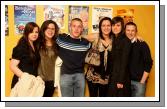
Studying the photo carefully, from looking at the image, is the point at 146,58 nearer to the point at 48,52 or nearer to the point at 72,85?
the point at 72,85

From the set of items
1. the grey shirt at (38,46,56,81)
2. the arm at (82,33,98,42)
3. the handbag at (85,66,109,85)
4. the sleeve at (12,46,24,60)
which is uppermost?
the arm at (82,33,98,42)

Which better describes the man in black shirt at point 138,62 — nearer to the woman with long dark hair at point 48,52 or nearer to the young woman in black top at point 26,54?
the woman with long dark hair at point 48,52

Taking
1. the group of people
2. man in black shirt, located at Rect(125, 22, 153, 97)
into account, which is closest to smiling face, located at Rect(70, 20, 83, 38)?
the group of people

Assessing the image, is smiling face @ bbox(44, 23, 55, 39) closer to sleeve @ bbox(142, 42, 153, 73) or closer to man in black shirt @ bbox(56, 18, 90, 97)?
man in black shirt @ bbox(56, 18, 90, 97)

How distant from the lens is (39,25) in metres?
3.09

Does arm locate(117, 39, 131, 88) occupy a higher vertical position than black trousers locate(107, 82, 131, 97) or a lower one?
higher

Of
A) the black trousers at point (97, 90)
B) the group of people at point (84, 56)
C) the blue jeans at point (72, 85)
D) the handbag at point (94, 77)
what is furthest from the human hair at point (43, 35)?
the black trousers at point (97, 90)

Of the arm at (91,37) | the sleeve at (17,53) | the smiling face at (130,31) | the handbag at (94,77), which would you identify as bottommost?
the handbag at (94,77)

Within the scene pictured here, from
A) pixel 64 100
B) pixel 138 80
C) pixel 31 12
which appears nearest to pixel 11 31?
pixel 31 12

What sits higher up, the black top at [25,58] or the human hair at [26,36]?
the human hair at [26,36]

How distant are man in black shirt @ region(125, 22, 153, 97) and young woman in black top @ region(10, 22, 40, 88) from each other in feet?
3.46

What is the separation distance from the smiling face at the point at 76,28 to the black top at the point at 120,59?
42cm

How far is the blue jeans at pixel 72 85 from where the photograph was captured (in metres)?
3.10

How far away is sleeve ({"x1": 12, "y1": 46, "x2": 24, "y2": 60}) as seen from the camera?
305 centimetres
